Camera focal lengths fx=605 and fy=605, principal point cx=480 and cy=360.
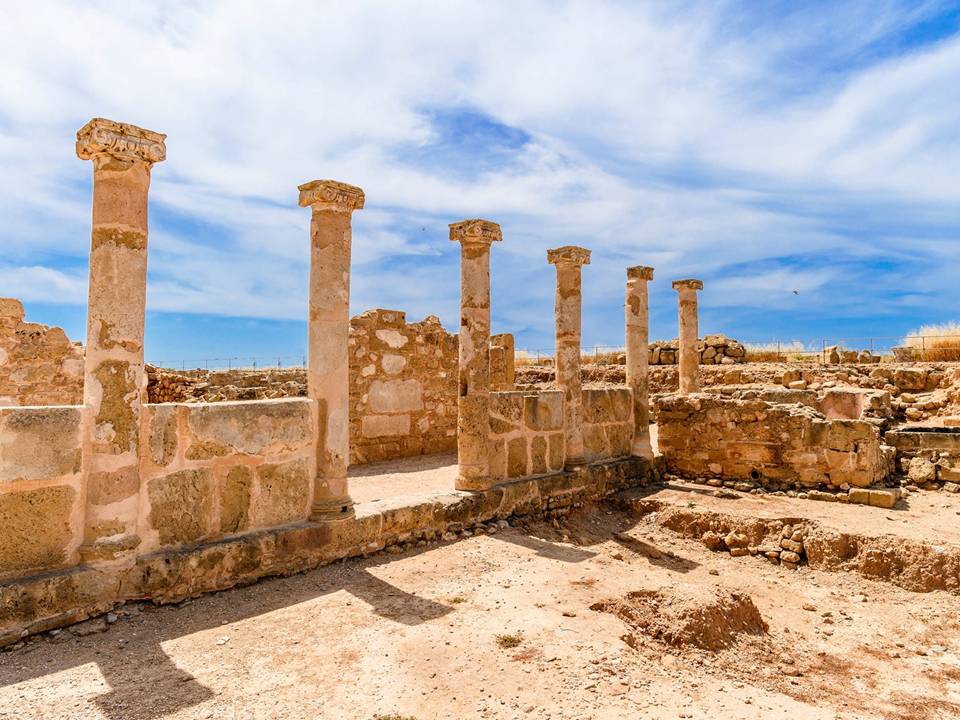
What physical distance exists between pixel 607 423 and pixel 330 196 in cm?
488

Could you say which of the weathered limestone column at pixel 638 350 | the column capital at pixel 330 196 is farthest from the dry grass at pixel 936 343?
the column capital at pixel 330 196

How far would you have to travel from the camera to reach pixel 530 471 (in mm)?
6918

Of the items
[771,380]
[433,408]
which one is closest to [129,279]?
[433,408]

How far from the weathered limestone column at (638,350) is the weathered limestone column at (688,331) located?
141 inches

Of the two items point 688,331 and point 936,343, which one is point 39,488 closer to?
point 688,331

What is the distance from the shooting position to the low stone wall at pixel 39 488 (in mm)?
3502

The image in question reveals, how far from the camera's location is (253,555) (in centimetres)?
436

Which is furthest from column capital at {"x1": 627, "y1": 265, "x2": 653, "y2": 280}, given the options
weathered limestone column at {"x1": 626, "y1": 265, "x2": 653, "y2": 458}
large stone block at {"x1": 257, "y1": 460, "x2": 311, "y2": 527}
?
large stone block at {"x1": 257, "y1": 460, "x2": 311, "y2": 527}

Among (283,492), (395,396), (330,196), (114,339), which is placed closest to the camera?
(114,339)

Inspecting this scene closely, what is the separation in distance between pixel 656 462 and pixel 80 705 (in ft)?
23.9

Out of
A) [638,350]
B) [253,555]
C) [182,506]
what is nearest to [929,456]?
[638,350]

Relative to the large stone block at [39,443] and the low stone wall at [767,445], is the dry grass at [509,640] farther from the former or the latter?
the low stone wall at [767,445]

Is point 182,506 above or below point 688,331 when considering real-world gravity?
below

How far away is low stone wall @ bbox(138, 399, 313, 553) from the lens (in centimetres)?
408
